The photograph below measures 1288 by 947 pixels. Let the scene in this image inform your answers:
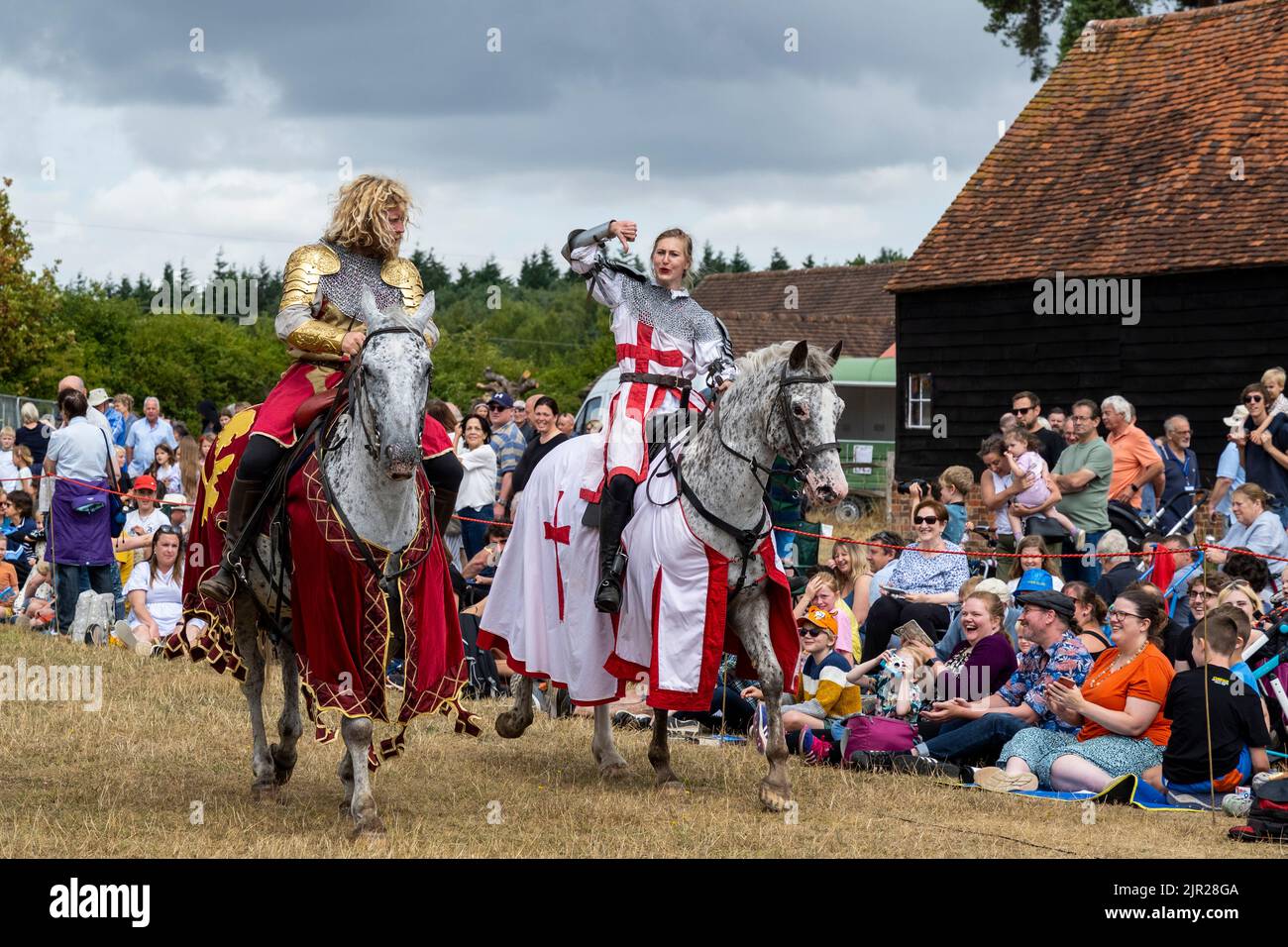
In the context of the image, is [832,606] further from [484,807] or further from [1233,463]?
[1233,463]

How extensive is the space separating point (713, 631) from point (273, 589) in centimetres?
217

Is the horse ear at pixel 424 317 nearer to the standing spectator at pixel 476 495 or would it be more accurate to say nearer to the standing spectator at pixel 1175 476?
the standing spectator at pixel 476 495

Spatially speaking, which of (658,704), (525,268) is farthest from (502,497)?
(525,268)

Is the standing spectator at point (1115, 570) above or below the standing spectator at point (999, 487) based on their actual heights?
below

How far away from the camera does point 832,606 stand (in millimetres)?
10305

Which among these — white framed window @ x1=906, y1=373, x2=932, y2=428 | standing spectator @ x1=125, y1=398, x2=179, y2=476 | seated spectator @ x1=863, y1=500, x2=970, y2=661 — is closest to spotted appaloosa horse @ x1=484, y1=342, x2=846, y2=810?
seated spectator @ x1=863, y1=500, x2=970, y2=661

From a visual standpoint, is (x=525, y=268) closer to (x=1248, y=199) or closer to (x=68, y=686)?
(x=1248, y=199)

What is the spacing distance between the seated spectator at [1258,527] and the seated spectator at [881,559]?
86.2 inches

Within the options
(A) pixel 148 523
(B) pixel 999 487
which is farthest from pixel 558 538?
(A) pixel 148 523

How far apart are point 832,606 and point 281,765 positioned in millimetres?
4046

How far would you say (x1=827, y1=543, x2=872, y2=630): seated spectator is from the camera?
1111 cm

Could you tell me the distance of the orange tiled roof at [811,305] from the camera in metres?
45.4

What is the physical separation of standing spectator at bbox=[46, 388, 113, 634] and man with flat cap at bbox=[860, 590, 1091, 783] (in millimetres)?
8224

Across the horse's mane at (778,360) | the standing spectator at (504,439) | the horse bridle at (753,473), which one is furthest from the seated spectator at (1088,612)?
the standing spectator at (504,439)
